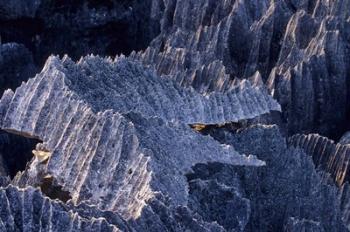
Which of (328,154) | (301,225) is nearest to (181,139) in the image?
(301,225)

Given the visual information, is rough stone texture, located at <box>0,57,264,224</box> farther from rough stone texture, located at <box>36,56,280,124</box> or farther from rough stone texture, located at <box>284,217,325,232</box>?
rough stone texture, located at <box>284,217,325,232</box>

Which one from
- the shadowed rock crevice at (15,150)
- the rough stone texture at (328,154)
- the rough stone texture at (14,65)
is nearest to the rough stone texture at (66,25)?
the rough stone texture at (14,65)

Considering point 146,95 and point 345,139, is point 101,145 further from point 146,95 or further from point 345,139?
point 345,139

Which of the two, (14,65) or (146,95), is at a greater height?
(146,95)

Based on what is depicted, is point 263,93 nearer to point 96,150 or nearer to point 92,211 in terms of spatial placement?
point 96,150

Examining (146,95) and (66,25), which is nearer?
(146,95)

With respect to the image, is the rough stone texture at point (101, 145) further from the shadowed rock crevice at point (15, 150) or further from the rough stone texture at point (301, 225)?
the shadowed rock crevice at point (15, 150)

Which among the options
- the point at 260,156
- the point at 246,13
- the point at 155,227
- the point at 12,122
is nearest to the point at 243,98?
the point at 260,156

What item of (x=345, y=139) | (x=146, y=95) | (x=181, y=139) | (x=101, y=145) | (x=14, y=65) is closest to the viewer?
(x=101, y=145)
